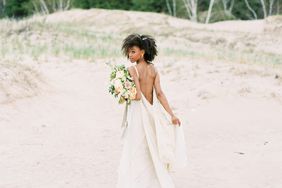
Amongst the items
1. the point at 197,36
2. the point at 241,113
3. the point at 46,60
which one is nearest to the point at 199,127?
the point at 241,113

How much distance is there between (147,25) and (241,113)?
25.3 m

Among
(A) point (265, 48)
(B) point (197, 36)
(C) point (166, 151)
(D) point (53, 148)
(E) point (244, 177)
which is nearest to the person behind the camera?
(C) point (166, 151)

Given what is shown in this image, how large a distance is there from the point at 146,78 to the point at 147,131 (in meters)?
0.49

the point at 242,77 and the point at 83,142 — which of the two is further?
the point at 242,77

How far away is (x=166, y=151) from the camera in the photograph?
→ 540cm

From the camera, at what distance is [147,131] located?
212 inches

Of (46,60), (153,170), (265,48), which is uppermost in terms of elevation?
(153,170)

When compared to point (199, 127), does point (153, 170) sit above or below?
above

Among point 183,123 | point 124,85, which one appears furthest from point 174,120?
point 183,123

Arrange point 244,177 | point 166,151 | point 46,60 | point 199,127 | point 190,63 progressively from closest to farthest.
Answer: point 166,151 → point 244,177 → point 199,127 → point 190,63 → point 46,60

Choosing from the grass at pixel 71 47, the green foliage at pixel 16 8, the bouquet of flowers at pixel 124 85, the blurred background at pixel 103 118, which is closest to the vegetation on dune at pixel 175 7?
the green foliage at pixel 16 8

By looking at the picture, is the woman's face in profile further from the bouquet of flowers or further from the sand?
the sand

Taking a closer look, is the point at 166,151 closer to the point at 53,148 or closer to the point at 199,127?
the point at 53,148

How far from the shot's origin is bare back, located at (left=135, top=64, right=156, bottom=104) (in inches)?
213
